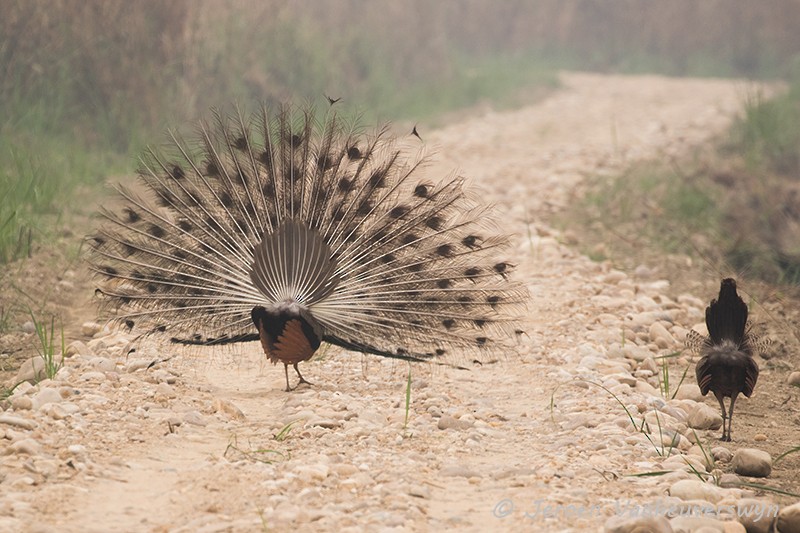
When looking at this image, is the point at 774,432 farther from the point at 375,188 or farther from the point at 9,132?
the point at 9,132

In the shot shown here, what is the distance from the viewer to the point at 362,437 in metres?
4.47

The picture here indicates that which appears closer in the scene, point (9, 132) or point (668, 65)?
point (9, 132)

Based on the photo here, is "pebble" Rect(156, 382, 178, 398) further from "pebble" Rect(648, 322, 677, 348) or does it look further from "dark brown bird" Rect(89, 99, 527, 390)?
"pebble" Rect(648, 322, 677, 348)

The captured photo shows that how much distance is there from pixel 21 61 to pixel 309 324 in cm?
695

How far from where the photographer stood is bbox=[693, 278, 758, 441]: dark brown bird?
4.57 metres

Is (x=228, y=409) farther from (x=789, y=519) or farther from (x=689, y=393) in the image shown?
(x=789, y=519)

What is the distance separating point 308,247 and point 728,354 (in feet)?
7.24

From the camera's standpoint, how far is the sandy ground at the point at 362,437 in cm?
369

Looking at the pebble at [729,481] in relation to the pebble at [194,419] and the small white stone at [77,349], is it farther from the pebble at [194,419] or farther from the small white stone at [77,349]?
the small white stone at [77,349]

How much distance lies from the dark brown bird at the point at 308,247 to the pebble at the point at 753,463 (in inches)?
57.3

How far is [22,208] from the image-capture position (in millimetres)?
7715

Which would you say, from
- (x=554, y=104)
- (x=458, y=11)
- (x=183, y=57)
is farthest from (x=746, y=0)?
(x=183, y=57)

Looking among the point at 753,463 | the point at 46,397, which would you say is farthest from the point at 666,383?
the point at 46,397

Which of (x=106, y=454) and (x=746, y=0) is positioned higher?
(x=746, y=0)
